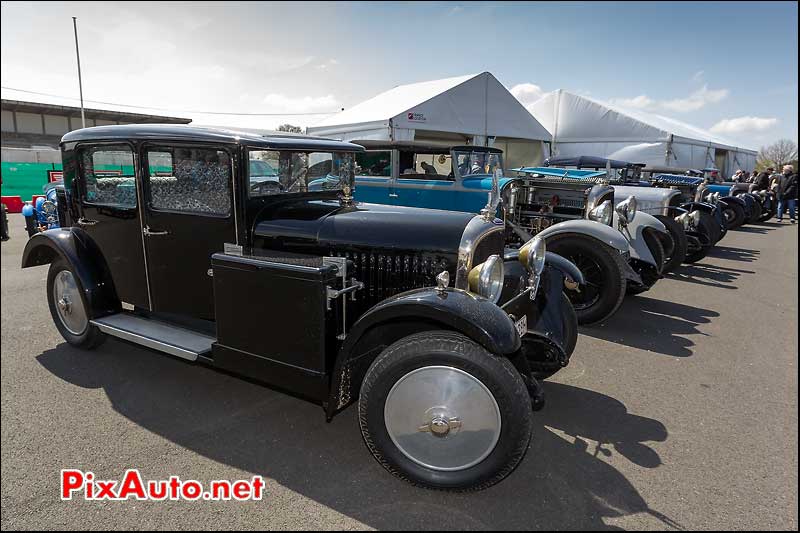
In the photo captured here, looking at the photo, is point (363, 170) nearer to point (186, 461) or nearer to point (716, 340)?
point (716, 340)

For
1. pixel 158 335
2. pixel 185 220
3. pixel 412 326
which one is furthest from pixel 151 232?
pixel 412 326

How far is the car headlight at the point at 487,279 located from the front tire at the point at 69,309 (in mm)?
3085

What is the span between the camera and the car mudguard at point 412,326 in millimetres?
2258

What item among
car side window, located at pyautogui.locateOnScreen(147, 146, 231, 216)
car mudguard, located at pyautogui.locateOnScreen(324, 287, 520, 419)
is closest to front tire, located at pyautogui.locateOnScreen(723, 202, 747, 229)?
car mudguard, located at pyautogui.locateOnScreen(324, 287, 520, 419)

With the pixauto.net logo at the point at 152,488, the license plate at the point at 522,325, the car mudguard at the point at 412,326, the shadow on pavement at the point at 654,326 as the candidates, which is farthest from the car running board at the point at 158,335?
the shadow on pavement at the point at 654,326

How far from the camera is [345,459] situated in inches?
104

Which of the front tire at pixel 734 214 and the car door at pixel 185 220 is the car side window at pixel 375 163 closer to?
the car door at pixel 185 220

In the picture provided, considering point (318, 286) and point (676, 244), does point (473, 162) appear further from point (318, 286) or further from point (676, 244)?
point (318, 286)

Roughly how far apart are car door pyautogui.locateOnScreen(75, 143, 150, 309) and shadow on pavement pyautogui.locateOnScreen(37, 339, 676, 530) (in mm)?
689

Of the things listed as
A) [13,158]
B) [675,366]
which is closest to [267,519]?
[675,366]

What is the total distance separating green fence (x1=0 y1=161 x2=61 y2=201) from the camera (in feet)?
52.1

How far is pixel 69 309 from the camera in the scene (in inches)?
154

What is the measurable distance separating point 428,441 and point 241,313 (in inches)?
51.6

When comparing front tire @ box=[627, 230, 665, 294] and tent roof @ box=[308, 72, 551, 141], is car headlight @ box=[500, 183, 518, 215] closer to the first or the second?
front tire @ box=[627, 230, 665, 294]
